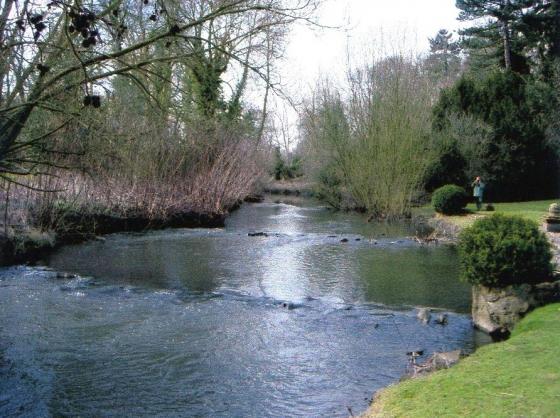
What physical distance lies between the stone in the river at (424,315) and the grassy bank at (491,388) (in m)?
2.63

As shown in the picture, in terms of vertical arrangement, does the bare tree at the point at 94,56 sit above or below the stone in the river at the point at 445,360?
above

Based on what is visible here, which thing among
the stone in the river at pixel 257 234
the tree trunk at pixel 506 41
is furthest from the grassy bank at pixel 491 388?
the tree trunk at pixel 506 41

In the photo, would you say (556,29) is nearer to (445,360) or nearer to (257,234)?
(257,234)

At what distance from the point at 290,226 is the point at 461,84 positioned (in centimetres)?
1383

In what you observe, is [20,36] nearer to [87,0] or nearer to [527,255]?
[87,0]

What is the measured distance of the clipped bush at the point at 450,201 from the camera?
22109 mm

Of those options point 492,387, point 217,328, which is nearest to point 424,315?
→ point 217,328

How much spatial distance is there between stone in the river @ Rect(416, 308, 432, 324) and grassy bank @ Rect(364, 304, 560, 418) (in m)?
2.63

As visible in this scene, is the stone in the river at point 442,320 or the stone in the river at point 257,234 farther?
the stone in the river at point 257,234

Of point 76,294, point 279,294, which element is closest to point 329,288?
point 279,294

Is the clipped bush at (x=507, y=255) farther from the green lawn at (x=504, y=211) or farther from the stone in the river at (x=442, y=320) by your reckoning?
the green lawn at (x=504, y=211)

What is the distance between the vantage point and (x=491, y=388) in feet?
17.4

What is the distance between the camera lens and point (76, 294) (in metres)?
11.2

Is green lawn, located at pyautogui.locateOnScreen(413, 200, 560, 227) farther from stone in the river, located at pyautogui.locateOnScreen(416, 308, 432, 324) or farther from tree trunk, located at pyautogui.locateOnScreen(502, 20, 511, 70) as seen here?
tree trunk, located at pyautogui.locateOnScreen(502, 20, 511, 70)
